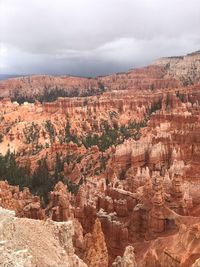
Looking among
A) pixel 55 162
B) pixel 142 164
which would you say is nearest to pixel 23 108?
pixel 55 162

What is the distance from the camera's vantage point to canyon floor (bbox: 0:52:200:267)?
1291 centimetres

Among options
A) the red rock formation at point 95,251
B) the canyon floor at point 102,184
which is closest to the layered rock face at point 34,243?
the canyon floor at point 102,184

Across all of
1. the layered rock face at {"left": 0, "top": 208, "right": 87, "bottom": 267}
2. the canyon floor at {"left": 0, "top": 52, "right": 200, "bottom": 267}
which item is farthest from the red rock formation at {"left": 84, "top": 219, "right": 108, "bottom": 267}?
the layered rock face at {"left": 0, "top": 208, "right": 87, "bottom": 267}

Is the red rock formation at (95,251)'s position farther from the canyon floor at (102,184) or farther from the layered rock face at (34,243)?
the layered rock face at (34,243)

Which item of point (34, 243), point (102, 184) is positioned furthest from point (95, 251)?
point (102, 184)

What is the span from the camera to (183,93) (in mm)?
109125

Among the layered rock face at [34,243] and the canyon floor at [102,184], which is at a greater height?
the layered rock face at [34,243]

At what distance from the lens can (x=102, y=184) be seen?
127 ft

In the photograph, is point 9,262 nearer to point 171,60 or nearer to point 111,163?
point 111,163

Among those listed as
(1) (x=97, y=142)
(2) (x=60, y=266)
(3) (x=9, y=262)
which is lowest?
(1) (x=97, y=142)

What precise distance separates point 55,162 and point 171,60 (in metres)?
143

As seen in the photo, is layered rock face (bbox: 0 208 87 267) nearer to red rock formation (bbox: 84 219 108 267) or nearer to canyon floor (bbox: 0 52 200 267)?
canyon floor (bbox: 0 52 200 267)

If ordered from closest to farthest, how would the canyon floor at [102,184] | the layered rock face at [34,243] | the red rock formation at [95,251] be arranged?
the layered rock face at [34,243]
the canyon floor at [102,184]
the red rock formation at [95,251]

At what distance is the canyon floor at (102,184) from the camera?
12914 millimetres
